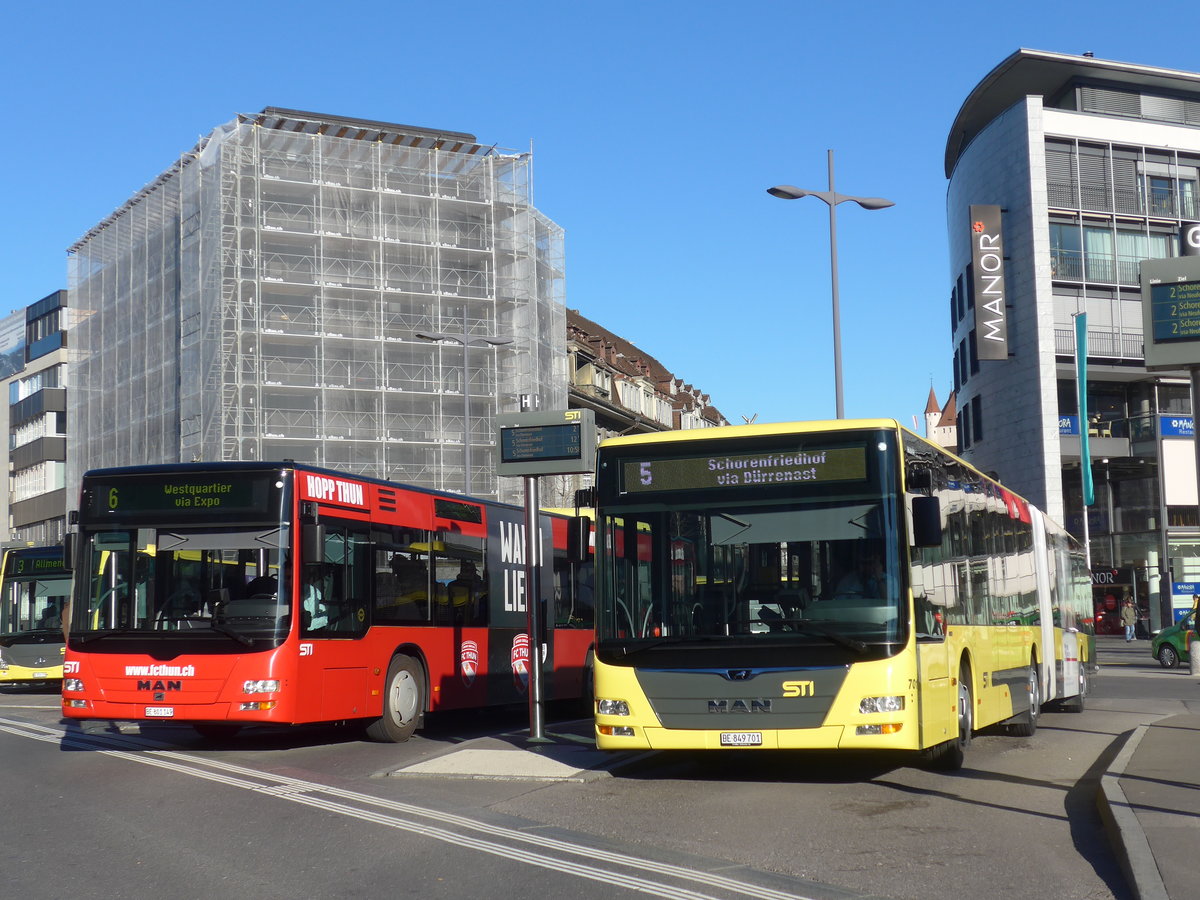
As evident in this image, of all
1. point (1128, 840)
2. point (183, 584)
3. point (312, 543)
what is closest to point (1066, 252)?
point (312, 543)

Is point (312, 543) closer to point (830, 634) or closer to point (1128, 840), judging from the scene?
point (830, 634)

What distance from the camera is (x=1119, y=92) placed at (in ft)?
188

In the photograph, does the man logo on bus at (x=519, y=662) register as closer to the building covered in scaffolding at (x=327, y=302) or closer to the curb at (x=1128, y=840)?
the curb at (x=1128, y=840)

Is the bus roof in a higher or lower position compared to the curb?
higher

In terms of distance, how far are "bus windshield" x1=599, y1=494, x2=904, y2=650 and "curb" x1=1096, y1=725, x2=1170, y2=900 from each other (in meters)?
1.93

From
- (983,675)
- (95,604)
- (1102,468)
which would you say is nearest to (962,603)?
(983,675)

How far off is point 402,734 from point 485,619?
2.64 metres

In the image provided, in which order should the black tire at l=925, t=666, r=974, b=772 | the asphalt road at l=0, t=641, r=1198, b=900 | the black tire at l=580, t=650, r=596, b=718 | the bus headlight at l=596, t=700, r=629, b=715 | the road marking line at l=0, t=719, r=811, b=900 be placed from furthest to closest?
1. the black tire at l=580, t=650, r=596, b=718
2. the black tire at l=925, t=666, r=974, b=772
3. the bus headlight at l=596, t=700, r=629, b=715
4. the asphalt road at l=0, t=641, r=1198, b=900
5. the road marking line at l=0, t=719, r=811, b=900

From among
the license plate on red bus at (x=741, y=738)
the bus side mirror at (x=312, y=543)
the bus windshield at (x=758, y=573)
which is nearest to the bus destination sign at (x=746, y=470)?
the bus windshield at (x=758, y=573)

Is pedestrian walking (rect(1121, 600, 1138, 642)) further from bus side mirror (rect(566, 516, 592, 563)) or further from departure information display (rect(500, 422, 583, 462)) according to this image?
bus side mirror (rect(566, 516, 592, 563))

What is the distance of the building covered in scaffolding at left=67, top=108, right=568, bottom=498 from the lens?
49.0 meters

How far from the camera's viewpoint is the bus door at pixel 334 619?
14.5 m

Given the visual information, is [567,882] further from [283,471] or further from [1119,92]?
[1119,92]

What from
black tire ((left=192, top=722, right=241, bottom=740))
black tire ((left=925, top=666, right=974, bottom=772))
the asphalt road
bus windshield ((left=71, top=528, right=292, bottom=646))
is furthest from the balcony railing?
bus windshield ((left=71, top=528, right=292, bottom=646))
